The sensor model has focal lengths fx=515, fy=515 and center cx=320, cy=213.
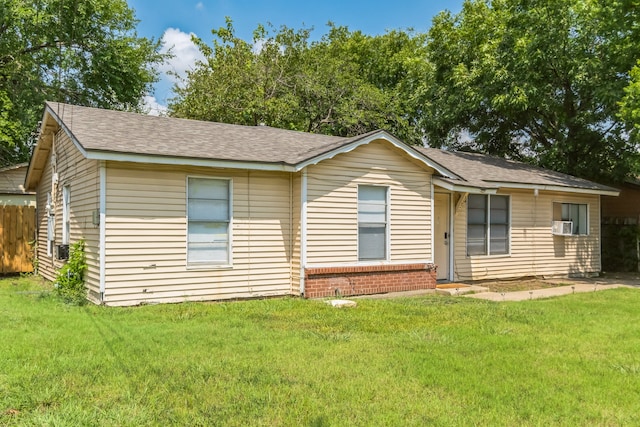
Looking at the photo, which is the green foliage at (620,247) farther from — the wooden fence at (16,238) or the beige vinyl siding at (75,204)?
the wooden fence at (16,238)

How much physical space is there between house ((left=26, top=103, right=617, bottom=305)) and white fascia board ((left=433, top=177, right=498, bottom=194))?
47mm

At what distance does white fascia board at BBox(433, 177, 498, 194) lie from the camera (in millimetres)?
11789

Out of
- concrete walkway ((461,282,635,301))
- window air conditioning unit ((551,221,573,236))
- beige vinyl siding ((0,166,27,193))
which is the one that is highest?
beige vinyl siding ((0,166,27,193))

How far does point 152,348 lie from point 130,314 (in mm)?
2353

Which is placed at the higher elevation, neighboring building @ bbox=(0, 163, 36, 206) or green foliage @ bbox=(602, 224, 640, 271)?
neighboring building @ bbox=(0, 163, 36, 206)

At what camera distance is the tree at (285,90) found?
2370cm

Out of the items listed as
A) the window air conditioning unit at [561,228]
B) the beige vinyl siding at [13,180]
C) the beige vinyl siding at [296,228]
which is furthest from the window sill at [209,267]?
the beige vinyl siding at [13,180]

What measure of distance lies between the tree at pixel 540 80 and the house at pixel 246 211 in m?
6.13

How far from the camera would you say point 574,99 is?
19.3 metres

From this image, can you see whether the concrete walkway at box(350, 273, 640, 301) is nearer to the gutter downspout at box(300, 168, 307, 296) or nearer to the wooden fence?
the gutter downspout at box(300, 168, 307, 296)

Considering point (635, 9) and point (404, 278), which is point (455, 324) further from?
point (635, 9)

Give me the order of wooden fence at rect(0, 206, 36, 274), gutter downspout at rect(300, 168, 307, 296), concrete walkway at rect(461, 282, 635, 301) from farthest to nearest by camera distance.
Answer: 1. wooden fence at rect(0, 206, 36, 274)
2. concrete walkway at rect(461, 282, 635, 301)
3. gutter downspout at rect(300, 168, 307, 296)

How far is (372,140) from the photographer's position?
10.8 m

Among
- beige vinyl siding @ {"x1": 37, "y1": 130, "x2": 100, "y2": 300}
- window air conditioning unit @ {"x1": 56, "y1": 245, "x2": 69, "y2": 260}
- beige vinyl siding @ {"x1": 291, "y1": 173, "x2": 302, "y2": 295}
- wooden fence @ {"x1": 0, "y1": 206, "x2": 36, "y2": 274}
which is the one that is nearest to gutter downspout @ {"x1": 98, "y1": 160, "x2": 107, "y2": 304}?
beige vinyl siding @ {"x1": 37, "y1": 130, "x2": 100, "y2": 300}
